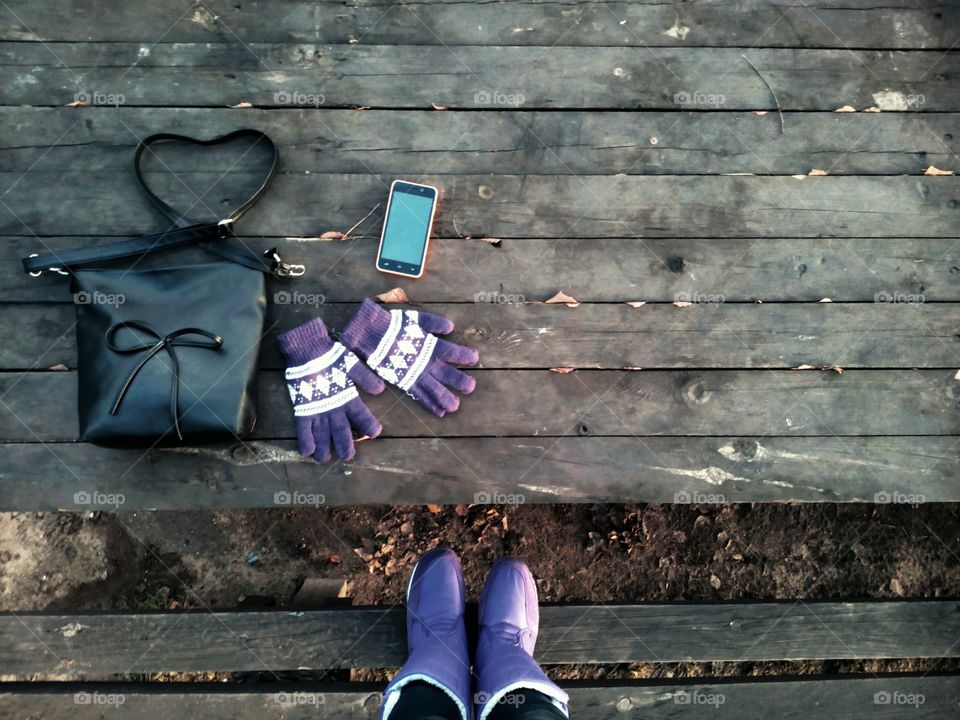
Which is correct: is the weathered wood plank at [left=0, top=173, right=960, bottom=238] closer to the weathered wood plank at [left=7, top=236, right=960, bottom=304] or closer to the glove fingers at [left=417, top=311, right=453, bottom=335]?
the weathered wood plank at [left=7, top=236, right=960, bottom=304]

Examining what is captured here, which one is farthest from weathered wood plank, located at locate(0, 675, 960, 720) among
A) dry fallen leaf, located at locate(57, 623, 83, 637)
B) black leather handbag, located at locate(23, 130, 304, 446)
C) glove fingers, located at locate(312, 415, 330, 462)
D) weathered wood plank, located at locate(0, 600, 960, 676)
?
black leather handbag, located at locate(23, 130, 304, 446)

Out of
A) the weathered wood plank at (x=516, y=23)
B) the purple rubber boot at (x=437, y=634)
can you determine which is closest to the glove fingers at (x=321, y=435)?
the purple rubber boot at (x=437, y=634)

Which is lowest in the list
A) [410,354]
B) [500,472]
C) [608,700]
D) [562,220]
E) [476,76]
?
[608,700]

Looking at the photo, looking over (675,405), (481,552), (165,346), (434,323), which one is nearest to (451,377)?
(434,323)

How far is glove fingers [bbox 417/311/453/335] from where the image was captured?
6.94ft

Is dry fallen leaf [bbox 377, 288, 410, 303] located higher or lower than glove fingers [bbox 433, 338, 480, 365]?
higher

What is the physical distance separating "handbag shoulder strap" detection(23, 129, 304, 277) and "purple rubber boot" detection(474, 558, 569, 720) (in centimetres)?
136

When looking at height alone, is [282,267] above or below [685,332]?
above

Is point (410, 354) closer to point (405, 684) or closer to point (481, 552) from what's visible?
point (405, 684)

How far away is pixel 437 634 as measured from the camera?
7.22 feet

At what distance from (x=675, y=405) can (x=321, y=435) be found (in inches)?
47.9

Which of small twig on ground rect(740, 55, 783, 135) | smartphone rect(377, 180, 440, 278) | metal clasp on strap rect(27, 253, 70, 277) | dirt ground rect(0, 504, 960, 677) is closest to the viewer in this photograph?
metal clasp on strap rect(27, 253, 70, 277)

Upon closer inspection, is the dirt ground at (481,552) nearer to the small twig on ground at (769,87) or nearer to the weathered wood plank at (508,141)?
the weathered wood plank at (508,141)

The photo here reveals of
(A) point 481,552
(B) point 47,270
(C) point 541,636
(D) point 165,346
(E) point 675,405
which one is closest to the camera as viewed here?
(D) point 165,346
